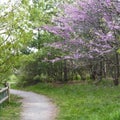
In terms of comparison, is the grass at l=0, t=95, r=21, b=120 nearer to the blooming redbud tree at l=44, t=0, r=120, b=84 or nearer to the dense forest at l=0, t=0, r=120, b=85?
the dense forest at l=0, t=0, r=120, b=85

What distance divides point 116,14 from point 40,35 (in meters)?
18.1

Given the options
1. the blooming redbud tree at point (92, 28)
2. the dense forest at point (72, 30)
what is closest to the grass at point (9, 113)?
the dense forest at point (72, 30)

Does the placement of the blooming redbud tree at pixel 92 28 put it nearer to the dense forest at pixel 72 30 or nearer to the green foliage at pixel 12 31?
the dense forest at pixel 72 30

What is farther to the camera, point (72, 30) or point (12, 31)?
point (72, 30)

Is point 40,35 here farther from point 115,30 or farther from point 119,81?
point 115,30

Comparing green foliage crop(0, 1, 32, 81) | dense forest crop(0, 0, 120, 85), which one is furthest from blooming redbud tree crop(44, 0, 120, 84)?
green foliage crop(0, 1, 32, 81)

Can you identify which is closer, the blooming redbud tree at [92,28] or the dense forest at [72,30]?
the dense forest at [72,30]

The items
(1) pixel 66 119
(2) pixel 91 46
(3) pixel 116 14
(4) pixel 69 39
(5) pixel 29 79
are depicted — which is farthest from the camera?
(5) pixel 29 79

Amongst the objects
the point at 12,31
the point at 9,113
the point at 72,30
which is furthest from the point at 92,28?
the point at 9,113

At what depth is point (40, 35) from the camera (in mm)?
32812

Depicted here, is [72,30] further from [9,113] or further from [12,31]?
[9,113]

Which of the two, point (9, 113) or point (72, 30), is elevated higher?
point (72, 30)

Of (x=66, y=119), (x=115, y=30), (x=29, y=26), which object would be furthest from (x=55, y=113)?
(x=115, y=30)

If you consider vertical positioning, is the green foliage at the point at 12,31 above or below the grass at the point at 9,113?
above
